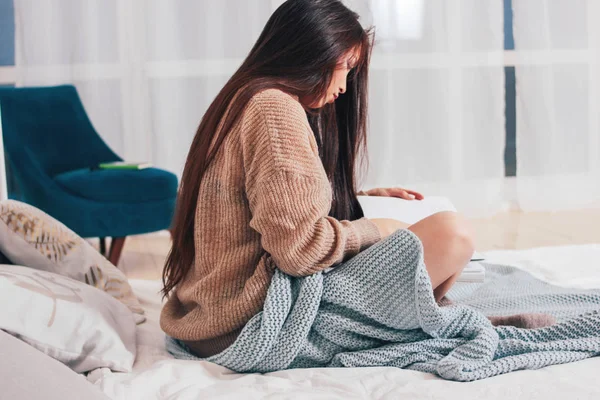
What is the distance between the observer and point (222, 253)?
1624mm

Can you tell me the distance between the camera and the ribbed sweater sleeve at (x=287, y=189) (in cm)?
151

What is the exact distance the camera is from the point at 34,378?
1.11 m

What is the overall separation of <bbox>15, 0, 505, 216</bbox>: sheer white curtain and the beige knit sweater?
111 inches

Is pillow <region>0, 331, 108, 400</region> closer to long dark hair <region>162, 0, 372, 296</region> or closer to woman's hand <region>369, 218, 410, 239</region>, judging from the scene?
long dark hair <region>162, 0, 372, 296</region>

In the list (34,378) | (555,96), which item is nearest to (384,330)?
(34,378)

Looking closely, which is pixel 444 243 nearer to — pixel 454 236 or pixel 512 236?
pixel 454 236

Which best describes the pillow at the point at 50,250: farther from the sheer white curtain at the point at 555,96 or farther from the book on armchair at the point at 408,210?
the sheer white curtain at the point at 555,96

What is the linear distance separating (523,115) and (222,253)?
3.35 m

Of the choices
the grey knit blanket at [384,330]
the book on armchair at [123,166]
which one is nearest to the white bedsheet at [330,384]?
the grey knit blanket at [384,330]

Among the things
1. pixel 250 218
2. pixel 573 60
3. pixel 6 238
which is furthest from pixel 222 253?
pixel 573 60

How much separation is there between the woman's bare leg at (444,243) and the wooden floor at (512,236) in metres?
2.01

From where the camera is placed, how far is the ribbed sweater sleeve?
1512mm

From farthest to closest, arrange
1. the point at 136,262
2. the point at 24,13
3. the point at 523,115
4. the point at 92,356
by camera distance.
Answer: the point at 523,115 → the point at 24,13 → the point at 136,262 → the point at 92,356

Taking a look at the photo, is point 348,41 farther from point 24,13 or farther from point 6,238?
point 24,13
